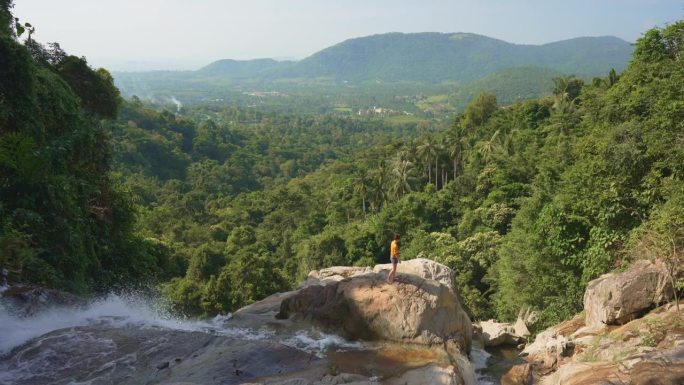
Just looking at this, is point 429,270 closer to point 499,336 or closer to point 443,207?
point 499,336

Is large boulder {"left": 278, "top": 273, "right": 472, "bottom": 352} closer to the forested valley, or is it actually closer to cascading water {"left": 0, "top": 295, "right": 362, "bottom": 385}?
cascading water {"left": 0, "top": 295, "right": 362, "bottom": 385}

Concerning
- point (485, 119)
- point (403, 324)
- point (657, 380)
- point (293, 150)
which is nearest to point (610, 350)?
point (657, 380)

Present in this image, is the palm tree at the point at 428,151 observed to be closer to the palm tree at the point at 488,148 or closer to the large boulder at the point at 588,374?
the palm tree at the point at 488,148

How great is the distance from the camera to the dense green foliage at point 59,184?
12094mm

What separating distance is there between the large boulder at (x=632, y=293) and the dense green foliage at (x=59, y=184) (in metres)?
13.5

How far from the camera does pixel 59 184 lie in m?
13.4

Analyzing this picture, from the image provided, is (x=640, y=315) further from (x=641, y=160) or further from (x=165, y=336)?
(x=165, y=336)

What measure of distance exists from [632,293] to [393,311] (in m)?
5.99

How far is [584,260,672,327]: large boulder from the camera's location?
39.2ft

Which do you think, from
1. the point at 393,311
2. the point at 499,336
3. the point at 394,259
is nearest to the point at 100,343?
the point at 393,311

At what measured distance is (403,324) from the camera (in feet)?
37.0

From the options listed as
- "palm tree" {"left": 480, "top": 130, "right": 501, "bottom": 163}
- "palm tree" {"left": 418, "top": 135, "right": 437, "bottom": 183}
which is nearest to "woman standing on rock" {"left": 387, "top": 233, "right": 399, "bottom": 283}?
"palm tree" {"left": 480, "top": 130, "right": 501, "bottom": 163}

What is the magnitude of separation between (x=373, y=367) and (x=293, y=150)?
114 meters

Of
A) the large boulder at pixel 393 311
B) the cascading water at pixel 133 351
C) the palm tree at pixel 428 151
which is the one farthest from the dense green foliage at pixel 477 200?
the cascading water at pixel 133 351
